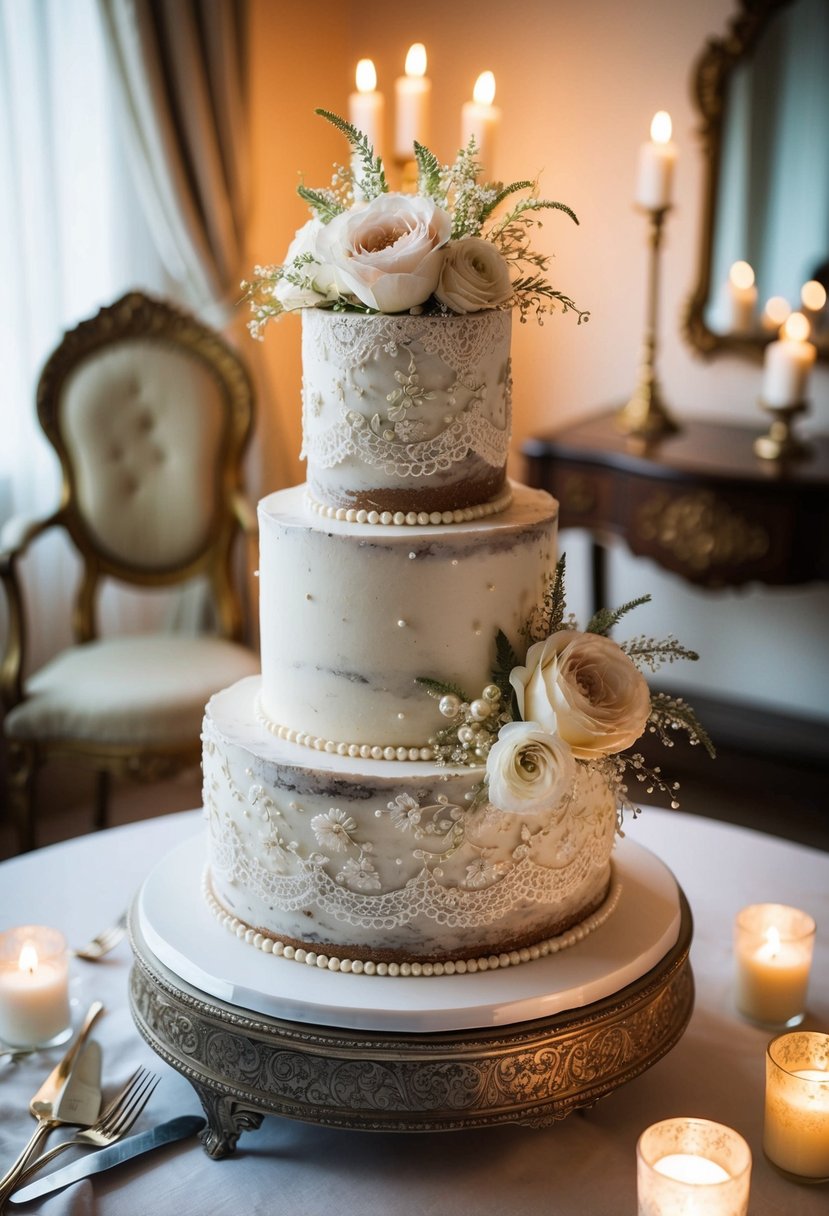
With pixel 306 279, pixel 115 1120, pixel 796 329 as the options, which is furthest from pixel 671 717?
pixel 796 329

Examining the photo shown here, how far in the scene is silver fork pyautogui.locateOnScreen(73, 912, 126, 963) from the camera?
1987mm

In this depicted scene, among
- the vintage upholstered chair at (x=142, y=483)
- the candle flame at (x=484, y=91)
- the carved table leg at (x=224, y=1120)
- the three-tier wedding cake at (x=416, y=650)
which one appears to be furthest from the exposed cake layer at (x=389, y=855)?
the vintage upholstered chair at (x=142, y=483)

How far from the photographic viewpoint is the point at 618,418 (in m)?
4.14

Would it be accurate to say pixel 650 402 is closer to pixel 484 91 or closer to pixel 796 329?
pixel 796 329

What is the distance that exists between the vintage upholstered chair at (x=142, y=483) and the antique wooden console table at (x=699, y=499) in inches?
39.1

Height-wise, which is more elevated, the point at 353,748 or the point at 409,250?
the point at 409,250

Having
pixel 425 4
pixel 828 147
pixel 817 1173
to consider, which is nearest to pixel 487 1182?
pixel 817 1173

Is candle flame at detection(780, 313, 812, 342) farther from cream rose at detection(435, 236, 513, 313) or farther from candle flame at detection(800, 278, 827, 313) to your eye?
cream rose at detection(435, 236, 513, 313)

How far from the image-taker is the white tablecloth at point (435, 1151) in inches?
58.6

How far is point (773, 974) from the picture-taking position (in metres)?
1.80

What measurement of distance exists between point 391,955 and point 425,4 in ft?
12.9

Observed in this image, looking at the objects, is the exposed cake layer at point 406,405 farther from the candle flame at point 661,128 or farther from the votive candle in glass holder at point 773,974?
the candle flame at point 661,128

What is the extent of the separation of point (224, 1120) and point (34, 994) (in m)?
0.36

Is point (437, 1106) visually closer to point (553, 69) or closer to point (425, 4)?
point (553, 69)
